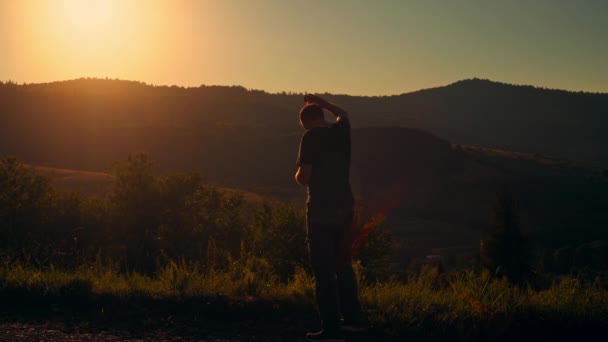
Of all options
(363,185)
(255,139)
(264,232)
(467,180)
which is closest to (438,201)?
(467,180)

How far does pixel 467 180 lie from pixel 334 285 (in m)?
118

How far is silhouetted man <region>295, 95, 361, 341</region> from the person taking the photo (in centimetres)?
523

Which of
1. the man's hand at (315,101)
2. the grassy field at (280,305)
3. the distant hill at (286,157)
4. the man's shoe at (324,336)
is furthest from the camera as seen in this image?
the distant hill at (286,157)

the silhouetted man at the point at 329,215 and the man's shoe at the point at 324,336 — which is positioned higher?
the silhouetted man at the point at 329,215

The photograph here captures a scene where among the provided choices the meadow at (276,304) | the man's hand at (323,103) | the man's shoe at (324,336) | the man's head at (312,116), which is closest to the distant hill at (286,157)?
the meadow at (276,304)

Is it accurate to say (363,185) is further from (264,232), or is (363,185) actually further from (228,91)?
(264,232)

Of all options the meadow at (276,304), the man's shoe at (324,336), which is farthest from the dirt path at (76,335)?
the man's shoe at (324,336)

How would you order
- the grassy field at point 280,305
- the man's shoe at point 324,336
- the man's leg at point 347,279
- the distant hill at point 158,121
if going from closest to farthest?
the man's shoe at point 324,336, the grassy field at point 280,305, the man's leg at point 347,279, the distant hill at point 158,121

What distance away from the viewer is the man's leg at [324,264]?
5.21 meters

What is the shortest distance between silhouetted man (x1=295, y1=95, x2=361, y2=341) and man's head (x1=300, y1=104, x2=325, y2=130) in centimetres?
1

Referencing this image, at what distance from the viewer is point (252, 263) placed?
720 cm

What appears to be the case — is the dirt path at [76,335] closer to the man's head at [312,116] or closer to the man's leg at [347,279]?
the man's leg at [347,279]

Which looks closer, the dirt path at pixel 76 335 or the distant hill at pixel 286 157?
the dirt path at pixel 76 335

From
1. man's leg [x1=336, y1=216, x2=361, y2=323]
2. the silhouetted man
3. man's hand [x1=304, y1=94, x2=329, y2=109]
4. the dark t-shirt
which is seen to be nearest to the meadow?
man's leg [x1=336, y1=216, x2=361, y2=323]
